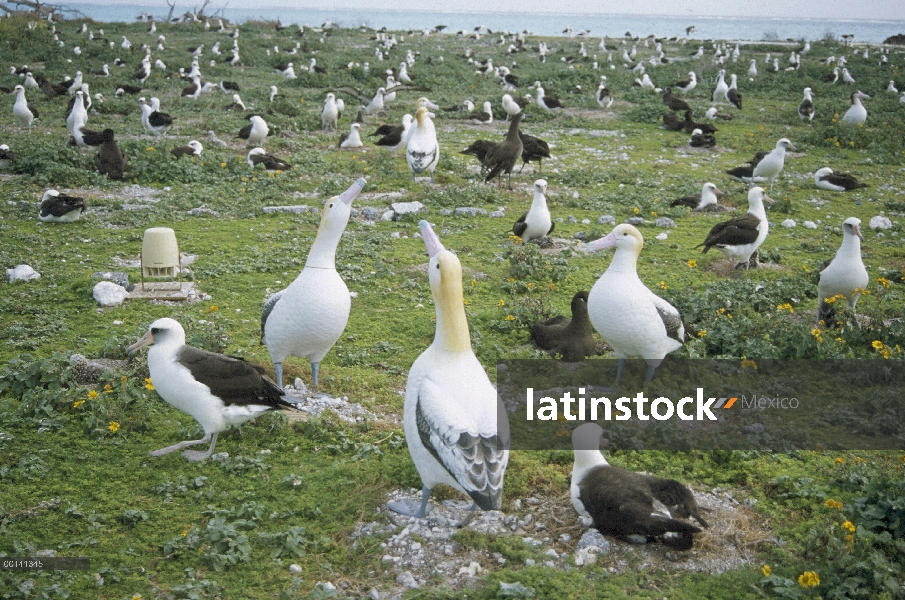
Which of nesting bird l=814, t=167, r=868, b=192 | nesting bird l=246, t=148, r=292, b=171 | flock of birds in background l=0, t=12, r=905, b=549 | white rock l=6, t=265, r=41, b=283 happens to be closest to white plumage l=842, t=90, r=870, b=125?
nesting bird l=814, t=167, r=868, b=192

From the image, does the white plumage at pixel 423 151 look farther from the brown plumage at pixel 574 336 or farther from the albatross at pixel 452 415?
the albatross at pixel 452 415

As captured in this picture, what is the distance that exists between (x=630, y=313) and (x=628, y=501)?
6.91 feet

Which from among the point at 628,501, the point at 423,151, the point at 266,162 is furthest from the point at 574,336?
the point at 266,162

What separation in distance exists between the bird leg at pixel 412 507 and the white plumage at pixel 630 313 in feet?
7.48

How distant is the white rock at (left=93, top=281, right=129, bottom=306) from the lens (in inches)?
320

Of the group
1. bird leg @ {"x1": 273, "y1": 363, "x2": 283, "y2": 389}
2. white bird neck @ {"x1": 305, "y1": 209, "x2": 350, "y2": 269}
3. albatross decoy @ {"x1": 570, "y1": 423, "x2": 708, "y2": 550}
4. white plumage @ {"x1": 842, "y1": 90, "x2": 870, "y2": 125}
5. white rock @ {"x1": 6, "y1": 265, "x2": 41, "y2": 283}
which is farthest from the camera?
Result: white plumage @ {"x1": 842, "y1": 90, "x2": 870, "y2": 125}

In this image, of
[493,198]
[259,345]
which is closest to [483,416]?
[259,345]

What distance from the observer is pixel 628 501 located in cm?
452

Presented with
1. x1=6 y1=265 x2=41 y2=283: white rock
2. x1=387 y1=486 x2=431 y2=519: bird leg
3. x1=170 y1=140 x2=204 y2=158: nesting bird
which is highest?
x1=170 y1=140 x2=204 y2=158: nesting bird

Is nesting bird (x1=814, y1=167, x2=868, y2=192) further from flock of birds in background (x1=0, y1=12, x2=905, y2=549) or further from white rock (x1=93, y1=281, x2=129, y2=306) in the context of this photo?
white rock (x1=93, y1=281, x2=129, y2=306)

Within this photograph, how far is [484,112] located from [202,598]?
19.2 meters

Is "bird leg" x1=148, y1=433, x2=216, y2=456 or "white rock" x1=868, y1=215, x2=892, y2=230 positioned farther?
"white rock" x1=868, y1=215, x2=892, y2=230

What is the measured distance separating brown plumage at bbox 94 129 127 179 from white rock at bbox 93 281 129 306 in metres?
5.82

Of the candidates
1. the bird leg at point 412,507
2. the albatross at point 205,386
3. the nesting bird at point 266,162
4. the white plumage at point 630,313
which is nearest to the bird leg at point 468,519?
the bird leg at point 412,507
